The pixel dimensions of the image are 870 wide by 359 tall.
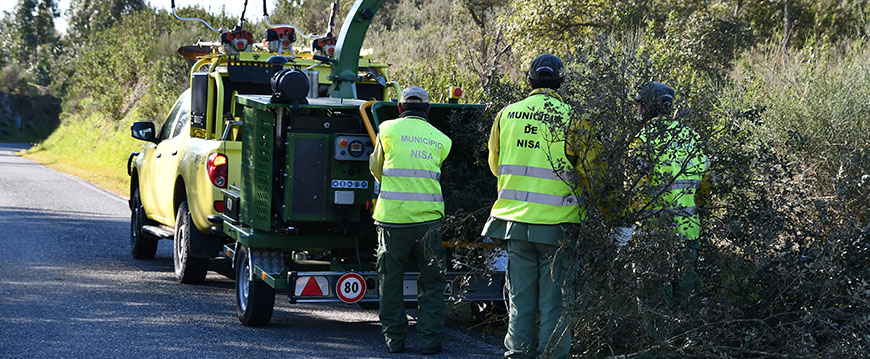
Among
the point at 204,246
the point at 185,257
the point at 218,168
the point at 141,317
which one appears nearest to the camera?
the point at 141,317

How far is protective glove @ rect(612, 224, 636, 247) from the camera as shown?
5.50 metres

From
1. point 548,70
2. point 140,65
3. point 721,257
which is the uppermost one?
point 140,65

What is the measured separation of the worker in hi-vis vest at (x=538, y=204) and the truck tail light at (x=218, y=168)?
145 inches

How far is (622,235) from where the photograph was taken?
551 centimetres

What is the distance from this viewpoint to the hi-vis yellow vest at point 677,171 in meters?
5.50

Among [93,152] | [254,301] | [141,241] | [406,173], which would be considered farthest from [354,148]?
[93,152]

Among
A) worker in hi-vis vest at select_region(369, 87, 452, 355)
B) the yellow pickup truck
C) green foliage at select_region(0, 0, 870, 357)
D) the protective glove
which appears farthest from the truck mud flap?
the protective glove

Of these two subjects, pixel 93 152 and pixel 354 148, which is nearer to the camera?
pixel 354 148

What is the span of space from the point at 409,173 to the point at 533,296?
141 centimetres

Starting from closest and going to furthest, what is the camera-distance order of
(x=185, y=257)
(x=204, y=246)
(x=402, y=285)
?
(x=402, y=285), (x=204, y=246), (x=185, y=257)

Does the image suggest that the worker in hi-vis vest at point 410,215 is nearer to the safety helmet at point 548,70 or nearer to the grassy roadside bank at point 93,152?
the safety helmet at point 548,70

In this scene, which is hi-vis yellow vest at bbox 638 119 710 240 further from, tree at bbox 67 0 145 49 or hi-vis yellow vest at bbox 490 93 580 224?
tree at bbox 67 0 145 49

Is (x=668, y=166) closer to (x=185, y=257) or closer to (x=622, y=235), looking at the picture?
(x=622, y=235)

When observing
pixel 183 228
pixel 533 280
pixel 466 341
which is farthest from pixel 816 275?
pixel 183 228
